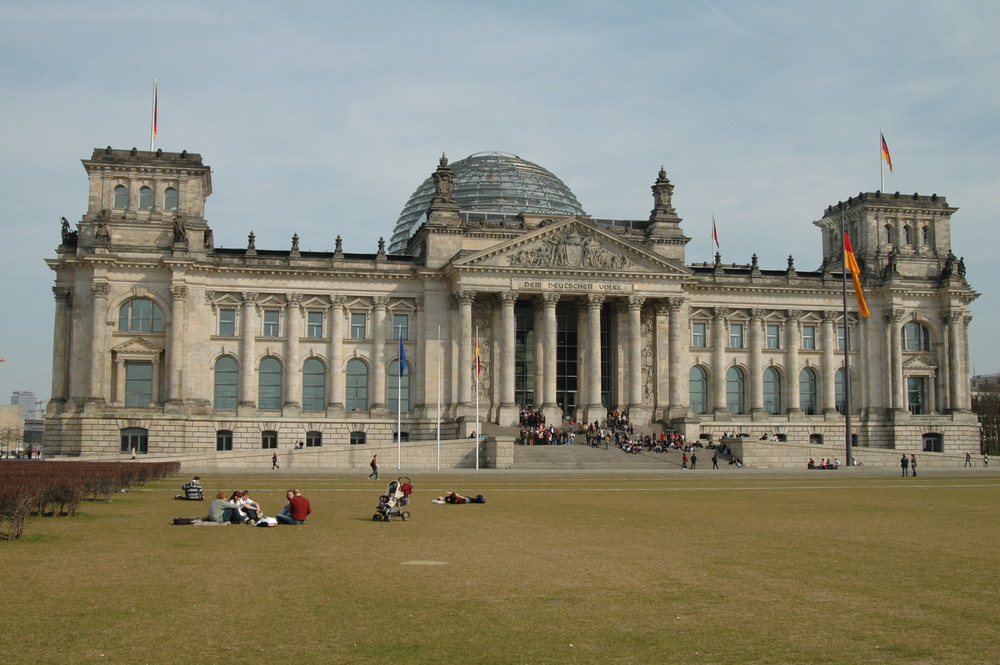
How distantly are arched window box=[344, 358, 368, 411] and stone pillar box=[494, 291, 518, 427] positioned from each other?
Answer: 11.4 meters

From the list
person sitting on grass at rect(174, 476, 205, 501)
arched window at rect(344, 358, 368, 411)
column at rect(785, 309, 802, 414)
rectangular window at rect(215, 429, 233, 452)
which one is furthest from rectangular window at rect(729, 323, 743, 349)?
person sitting on grass at rect(174, 476, 205, 501)

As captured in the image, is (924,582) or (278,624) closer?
(278,624)

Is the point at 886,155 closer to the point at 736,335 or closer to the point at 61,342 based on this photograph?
the point at 736,335

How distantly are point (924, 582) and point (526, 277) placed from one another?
6746 cm

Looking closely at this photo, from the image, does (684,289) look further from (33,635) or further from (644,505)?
(33,635)

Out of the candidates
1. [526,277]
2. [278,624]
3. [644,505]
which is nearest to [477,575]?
[278,624]

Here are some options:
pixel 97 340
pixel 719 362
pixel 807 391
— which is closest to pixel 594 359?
pixel 719 362

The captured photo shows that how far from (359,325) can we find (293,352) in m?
5.83

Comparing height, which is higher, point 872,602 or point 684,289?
point 684,289

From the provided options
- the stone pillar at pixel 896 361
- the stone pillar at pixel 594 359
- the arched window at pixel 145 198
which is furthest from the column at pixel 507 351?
the stone pillar at pixel 896 361

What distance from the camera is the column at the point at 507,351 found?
84.7 meters

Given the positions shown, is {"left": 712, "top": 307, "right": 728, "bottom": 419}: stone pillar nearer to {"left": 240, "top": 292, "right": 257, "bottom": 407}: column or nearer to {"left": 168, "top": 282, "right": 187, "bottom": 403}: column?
{"left": 240, "top": 292, "right": 257, "bottom": 407}: column

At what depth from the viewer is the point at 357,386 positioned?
87938mm

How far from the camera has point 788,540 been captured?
2488cm
